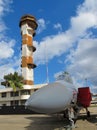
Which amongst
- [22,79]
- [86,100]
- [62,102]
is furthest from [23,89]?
[62,102]

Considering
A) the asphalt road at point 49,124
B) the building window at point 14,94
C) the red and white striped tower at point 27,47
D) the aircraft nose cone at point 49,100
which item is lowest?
the asphalt road at point 49,124

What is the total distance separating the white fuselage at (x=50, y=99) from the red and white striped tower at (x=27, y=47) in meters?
54.4

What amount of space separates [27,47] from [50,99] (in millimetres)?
57946

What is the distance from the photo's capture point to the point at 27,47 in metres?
69.0

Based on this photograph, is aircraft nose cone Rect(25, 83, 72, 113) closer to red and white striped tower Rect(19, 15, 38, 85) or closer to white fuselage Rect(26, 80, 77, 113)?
white fuselage Rect(26, 80, 77, 113)

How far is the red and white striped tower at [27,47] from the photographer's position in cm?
6728

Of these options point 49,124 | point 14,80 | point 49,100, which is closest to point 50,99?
point 49,100

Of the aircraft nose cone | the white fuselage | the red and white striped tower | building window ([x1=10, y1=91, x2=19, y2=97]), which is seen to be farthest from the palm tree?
the aircraft nose cone

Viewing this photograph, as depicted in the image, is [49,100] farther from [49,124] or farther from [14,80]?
[14,80]

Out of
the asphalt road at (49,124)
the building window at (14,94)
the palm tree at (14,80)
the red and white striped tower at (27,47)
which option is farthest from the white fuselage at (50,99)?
the building window at (14,94)

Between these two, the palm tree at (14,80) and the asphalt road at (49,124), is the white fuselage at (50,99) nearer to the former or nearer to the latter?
the asphalt road at (49,124)

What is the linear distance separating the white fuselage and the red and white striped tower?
54421 mm

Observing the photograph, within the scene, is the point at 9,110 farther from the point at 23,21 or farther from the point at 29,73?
the point at 23,21

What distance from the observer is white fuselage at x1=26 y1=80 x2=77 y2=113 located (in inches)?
449
